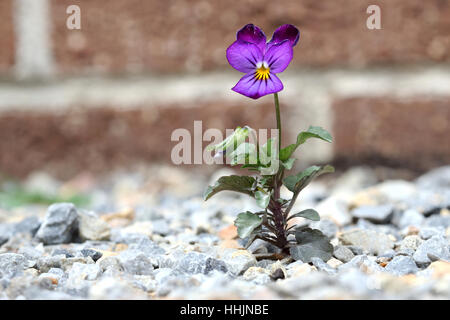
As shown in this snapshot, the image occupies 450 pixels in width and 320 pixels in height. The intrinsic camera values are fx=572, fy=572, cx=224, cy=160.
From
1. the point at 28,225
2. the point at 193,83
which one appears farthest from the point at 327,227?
the point at 193,83

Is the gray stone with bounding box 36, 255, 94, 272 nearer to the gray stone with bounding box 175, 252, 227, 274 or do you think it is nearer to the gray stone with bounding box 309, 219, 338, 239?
the gray stone with bounding box 175, 252, 227, 274

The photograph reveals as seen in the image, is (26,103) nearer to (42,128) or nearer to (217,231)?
(42,128)

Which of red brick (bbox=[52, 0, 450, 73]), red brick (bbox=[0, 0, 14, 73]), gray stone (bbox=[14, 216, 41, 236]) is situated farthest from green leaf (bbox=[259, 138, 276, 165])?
red brick (bbox=[0, 0, 14, 73])

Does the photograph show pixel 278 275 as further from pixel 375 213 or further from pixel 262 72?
pixel 375 213

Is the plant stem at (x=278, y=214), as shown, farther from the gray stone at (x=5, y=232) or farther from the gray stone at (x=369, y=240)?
the gray stone at (x=5, y=232)

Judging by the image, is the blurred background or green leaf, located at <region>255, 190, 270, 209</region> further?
the blurred background

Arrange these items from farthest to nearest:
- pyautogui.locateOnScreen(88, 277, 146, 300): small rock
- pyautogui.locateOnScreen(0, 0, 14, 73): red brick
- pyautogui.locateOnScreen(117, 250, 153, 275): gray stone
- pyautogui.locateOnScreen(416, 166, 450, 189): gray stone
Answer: pyautogui.locateOnScreen(0, 0, 14, 73): red brick, pyautogui.locateOnScreen(416, 166, 450, 189): gray stone, pyautogui.locateOnScreen(117, 250, 153, 275): gray stone, pyautogui.locateOnScreen(88, 277, 146, 300): small rock

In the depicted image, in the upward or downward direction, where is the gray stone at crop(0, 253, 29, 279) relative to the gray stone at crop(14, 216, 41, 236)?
upward
